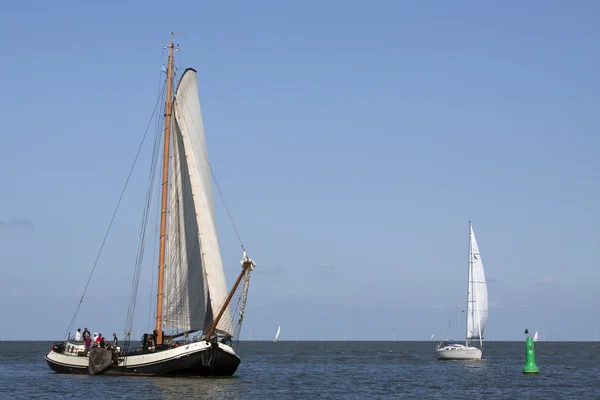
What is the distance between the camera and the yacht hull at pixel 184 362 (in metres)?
63.1

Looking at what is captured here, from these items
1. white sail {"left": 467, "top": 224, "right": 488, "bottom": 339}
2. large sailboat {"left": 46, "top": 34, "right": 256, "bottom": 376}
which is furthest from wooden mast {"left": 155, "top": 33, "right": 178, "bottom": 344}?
white sail {"left": 467, "top": 224, "right": 488, "bottom": 339}

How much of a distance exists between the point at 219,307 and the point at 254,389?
19.1 feet

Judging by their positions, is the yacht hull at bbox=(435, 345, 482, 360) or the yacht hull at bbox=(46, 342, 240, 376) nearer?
the yacht hull at bbox=(46, 342, 240, 376)

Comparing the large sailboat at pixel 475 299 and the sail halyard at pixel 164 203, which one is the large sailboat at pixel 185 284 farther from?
the large sailboat at pixel 475 299

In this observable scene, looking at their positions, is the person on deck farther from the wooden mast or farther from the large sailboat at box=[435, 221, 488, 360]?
the large sailboat at box=[435, 221, 488, 360]

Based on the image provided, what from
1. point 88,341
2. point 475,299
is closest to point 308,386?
point 88,341

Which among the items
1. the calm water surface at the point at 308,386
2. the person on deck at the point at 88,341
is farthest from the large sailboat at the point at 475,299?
the person on deck at the point at 88,341

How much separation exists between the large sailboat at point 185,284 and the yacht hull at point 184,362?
0.21 feet

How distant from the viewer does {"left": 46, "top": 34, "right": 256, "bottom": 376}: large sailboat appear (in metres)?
64.2

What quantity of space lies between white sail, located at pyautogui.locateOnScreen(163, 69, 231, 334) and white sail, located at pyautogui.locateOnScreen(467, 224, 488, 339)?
64849mm

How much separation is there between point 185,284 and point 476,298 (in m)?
67.0

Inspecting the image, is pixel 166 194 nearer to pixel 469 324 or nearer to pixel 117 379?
pixel 117 379

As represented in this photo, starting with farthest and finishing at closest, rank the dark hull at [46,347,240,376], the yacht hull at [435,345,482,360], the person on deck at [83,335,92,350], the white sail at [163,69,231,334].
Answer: the yacht hull at [435,345,482,360]
the person on deck at [83,335,92,350]
the white sail at [163,69,231,334]
the dark hull at [46,347,240,376]

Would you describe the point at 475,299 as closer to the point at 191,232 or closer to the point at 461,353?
the point at 461,353
